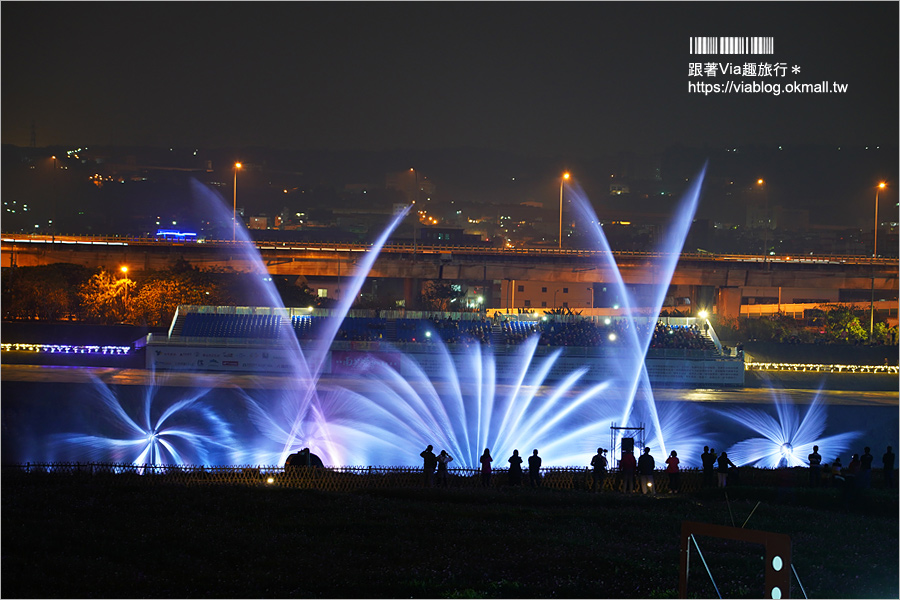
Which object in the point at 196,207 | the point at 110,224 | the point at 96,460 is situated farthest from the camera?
the point at 196,207

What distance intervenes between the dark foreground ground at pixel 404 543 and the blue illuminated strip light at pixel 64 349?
805 inches

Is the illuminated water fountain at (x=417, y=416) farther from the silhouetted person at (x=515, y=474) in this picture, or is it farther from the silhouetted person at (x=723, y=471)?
the silhouetted person at (x=515, y=474)

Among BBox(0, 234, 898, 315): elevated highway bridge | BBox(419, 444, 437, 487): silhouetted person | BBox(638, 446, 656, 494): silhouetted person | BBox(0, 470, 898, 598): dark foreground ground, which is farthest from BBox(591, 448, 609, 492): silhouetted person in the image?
BBox(0, 234, 898, 315): elevated highway bridge

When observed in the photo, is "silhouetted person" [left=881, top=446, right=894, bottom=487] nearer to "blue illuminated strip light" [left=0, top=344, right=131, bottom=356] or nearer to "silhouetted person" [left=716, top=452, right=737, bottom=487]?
"silhouetted person" [left=716, top=452, right=737, bottom=487]

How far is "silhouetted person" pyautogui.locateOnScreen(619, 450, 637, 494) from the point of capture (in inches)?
725

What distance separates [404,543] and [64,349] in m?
28.3

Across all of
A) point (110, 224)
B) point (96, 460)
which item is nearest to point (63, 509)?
point (96, 460)

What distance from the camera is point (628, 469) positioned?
1845cm

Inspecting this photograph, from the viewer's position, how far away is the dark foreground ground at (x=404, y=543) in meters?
11.2

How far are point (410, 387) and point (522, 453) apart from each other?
24.2 feet

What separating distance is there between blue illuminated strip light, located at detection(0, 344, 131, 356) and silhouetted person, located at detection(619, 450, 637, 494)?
2454 centimetres

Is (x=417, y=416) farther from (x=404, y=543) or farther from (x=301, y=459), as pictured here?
(x=404, y=543)

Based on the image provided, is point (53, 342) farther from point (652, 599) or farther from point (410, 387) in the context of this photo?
point (652, 599)

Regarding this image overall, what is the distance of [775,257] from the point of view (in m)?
72.2
